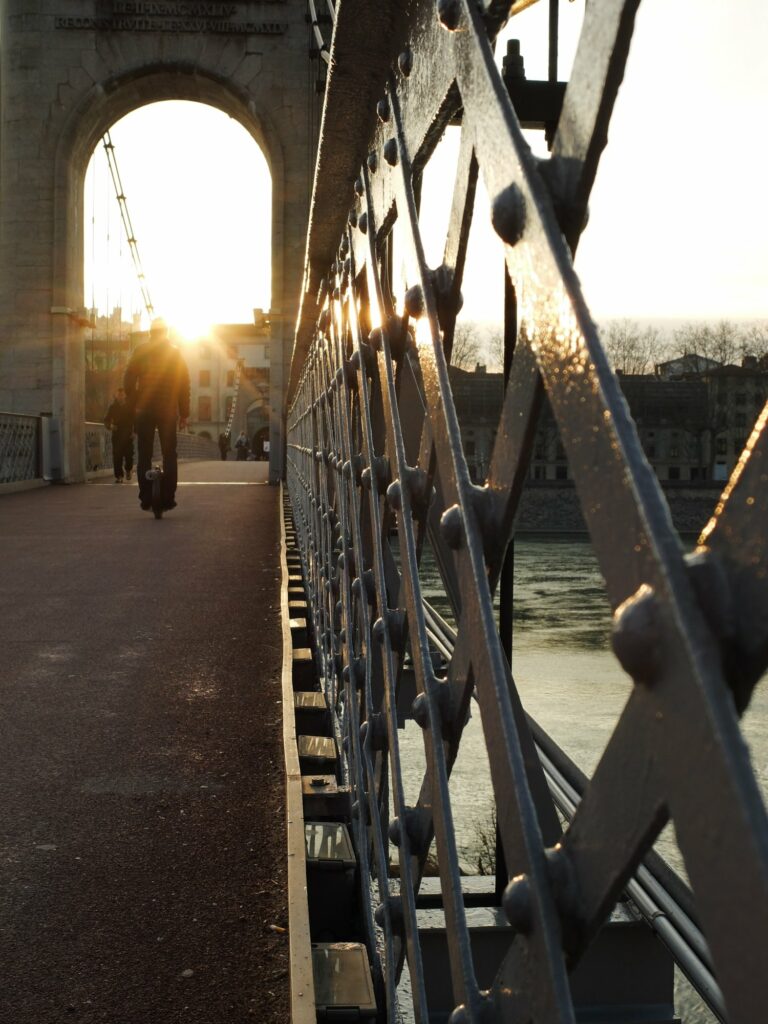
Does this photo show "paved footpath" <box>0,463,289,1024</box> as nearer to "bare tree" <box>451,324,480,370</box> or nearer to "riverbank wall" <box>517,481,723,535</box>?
"bare tree" <box>451,324,480,370</box>

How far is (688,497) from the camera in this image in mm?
39812

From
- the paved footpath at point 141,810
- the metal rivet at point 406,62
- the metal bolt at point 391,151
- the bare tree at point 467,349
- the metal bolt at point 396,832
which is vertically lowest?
the paved footpath at point 141,810

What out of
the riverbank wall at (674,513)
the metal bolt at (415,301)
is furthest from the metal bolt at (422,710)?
the riverbank wall at (674,513)

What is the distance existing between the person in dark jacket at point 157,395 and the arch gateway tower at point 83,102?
7.58m

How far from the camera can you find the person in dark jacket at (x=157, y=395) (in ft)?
29.2

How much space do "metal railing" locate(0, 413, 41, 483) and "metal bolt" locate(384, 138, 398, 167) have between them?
43.4 ft

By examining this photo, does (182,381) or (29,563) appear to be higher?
(182,381)

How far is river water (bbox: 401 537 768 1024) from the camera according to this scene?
602 cm

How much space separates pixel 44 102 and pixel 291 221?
3840mm

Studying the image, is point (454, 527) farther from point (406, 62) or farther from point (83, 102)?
point (83, 102)

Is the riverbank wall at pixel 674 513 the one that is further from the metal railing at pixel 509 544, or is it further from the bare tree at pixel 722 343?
the metal railing at pixel 509 544

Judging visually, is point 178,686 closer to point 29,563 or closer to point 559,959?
point 559,959

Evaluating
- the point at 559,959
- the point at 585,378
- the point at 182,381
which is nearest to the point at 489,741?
the point at 559,959

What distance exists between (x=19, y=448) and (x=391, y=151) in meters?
14.2
